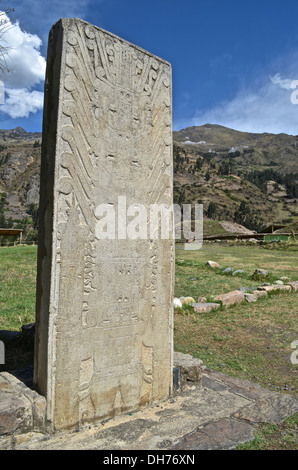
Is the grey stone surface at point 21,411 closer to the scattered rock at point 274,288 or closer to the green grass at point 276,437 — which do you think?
the green grass at point 276,437

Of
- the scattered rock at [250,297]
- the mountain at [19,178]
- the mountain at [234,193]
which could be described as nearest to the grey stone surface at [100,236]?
the scattered rock at [250,297]

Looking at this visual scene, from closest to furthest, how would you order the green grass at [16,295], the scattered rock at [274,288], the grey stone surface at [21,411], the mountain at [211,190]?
the grey stone surface at [21,411], the green grass at [16,295], the scattered rock at [274,288], the mountain at [211,190]

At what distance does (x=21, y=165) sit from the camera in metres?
118

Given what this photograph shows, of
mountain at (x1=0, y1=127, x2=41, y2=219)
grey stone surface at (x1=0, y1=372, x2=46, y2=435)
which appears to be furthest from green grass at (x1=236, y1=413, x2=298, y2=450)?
mountain at (x1=0, y1=127, x2=41, y2=219)

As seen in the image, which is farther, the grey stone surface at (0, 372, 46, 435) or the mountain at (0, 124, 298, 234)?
Result: the mountain at (0, 124, 298, 234)

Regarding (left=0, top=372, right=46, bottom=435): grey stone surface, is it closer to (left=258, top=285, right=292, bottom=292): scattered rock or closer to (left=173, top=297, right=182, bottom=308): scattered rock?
(left=173, top=297, right=182, bottom=308): scattered rock

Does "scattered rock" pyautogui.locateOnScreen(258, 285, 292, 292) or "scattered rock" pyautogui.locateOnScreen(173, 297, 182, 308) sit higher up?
"scattered rock" pyautogui.locateOnScreen(258, 285, 292, 292)

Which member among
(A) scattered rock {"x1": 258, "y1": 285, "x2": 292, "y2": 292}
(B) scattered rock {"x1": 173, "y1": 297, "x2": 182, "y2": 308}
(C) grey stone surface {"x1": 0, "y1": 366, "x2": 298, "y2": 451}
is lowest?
(C) grey stone surface {"x1": 0, "y1": 366, "x2": 298, "y2": 451}

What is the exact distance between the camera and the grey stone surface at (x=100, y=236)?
2.69 metres

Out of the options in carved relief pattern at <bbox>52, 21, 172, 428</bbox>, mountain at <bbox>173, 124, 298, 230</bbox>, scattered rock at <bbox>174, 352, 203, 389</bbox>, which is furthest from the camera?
mountain at <bbox>173, 124, 298, 230</bbox>

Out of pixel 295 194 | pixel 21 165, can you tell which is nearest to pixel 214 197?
pixel 295 194

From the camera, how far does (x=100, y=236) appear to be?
2914 millimetres

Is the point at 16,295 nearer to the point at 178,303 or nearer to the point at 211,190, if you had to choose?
the point at 178,303

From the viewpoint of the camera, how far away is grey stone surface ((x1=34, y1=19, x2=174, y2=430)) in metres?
2.69
